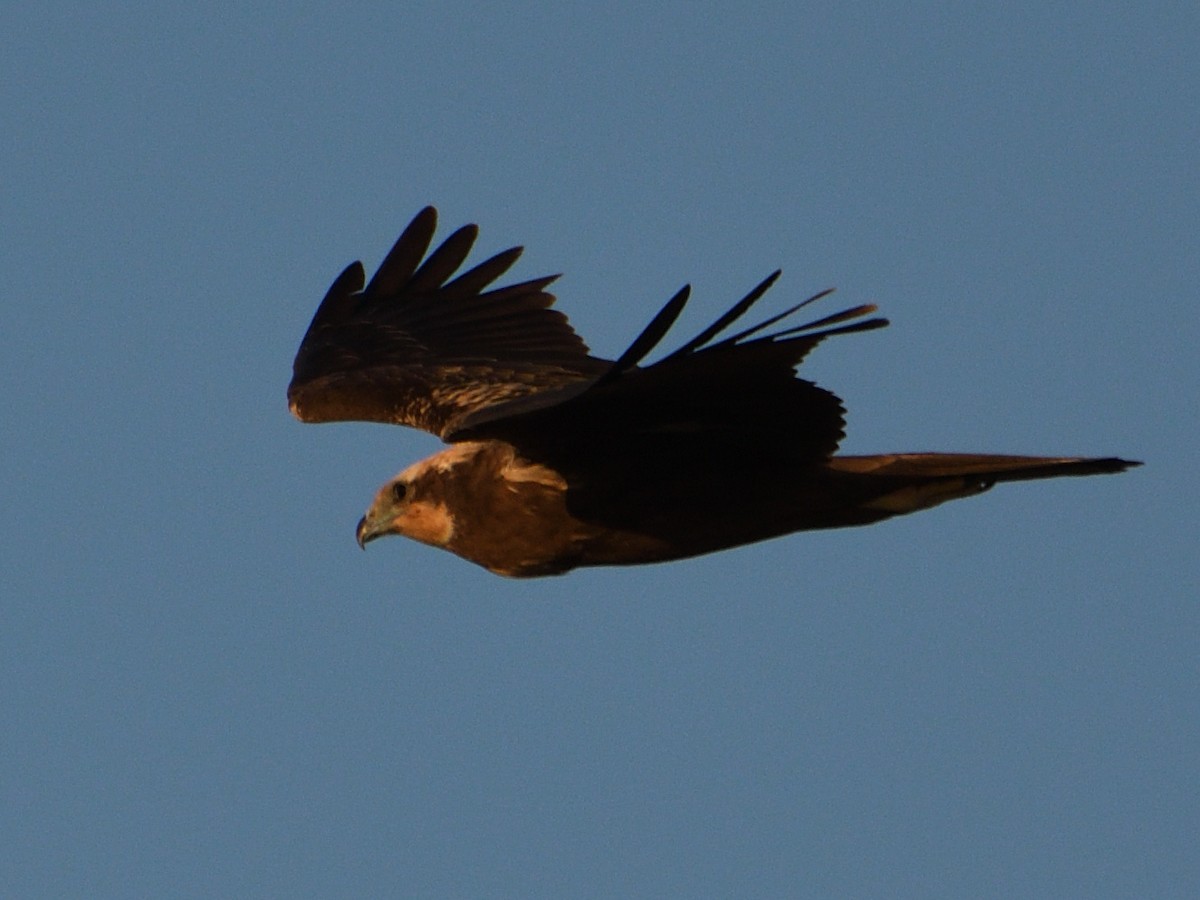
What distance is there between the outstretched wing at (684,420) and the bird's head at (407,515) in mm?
802

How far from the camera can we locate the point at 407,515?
882 cm

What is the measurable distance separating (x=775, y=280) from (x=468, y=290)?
532 centimetres

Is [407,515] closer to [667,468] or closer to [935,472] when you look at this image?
[667,468]

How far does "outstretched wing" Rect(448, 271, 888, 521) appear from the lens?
691cm

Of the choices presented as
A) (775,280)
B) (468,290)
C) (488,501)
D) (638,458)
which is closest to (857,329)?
(775,280)

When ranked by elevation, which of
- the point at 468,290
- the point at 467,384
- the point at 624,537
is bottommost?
the point at 624,537

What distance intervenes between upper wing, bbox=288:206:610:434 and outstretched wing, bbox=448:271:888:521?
6.41ft

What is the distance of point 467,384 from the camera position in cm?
1016

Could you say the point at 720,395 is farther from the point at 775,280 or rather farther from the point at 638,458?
the point at 775,280

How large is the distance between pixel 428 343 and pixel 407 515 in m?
2.27

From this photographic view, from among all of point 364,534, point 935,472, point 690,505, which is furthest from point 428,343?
point 935,472

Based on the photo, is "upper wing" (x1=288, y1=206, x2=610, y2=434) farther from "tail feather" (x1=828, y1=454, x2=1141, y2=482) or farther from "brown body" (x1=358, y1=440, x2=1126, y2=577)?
"tail feather" (x1=828, y1=454, x2=1141, y2=482)

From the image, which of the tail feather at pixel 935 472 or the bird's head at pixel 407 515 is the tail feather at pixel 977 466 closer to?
the tail feather at pixel 935 472

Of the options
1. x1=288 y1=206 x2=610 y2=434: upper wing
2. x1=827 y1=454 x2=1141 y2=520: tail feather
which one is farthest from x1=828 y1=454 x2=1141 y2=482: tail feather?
x1=288 y1=206 x2=610 y2=434: upper wing
